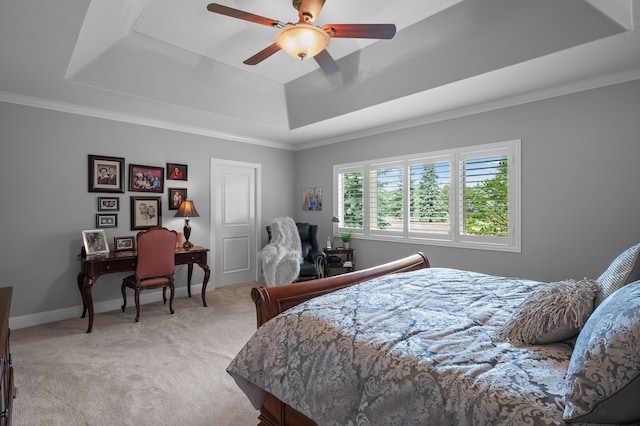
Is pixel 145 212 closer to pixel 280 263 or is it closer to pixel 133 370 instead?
pixel 280 263

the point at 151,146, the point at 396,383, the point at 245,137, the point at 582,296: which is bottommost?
the point at 396,383

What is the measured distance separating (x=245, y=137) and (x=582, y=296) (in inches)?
197

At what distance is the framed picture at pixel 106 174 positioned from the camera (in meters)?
4.02

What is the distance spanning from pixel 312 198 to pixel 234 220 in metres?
1.43

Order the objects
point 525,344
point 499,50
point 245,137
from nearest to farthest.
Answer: point 525,344, point 499,50, point 245,137

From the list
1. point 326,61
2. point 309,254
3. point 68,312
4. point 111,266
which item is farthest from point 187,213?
point 326,61

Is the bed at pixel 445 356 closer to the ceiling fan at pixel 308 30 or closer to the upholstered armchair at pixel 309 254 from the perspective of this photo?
the ceiling fan at pixel 308 30

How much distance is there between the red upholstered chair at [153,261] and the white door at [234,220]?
1.28m

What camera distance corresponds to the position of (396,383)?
1.13 m

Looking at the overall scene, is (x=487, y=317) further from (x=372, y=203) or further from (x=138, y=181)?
(x=138, y=181)

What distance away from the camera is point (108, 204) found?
164 inches

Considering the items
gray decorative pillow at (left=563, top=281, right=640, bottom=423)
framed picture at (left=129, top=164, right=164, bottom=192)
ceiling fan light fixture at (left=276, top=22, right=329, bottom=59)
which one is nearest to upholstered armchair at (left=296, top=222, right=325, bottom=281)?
framed picture at (left=129, top=164, right=164, bottom=192)

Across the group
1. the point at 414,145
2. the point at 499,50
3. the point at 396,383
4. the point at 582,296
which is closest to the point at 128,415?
the point at 396,383

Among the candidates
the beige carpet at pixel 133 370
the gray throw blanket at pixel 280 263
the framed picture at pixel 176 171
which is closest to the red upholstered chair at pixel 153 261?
the beige carpet at pixel 133 370
